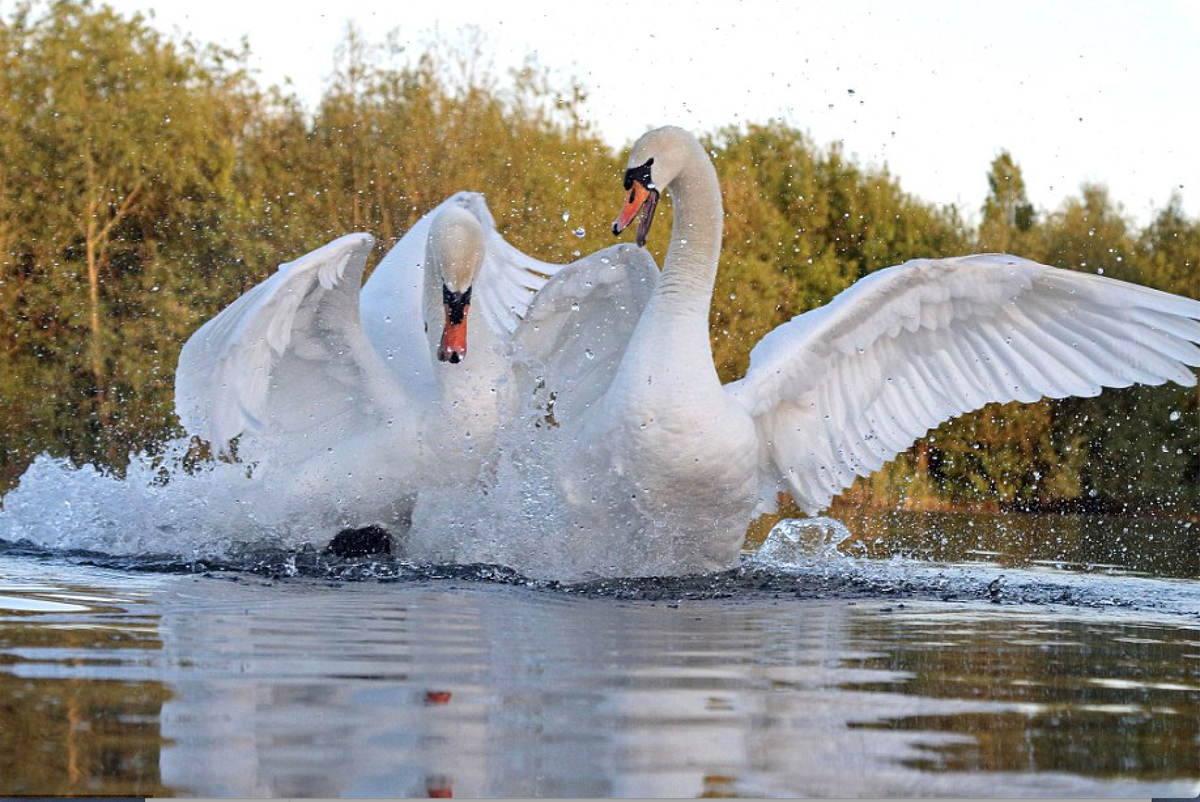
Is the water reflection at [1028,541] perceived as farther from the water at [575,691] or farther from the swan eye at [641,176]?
the swan eye at [641,176]

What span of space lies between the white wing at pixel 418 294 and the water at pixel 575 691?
2428 millimetres

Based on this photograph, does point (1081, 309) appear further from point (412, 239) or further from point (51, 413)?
point (51, 413)

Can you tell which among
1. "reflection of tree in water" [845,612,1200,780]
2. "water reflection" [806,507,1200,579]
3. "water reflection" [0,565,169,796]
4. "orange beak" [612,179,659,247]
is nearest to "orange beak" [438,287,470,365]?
"orange beak" [612,179,659,247]

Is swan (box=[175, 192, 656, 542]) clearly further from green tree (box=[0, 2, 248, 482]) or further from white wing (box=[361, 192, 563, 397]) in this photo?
green tree (box=[0, 2, 248, 482])

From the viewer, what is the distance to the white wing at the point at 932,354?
8.30 m

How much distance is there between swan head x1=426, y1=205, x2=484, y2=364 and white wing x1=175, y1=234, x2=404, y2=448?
14.6 inches

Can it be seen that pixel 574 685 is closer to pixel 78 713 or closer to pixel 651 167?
pixel 78 713

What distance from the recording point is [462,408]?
8883 millimetres

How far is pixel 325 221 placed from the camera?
2402cm

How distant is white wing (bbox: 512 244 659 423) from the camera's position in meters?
8.80

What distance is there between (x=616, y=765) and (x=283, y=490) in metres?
6.02

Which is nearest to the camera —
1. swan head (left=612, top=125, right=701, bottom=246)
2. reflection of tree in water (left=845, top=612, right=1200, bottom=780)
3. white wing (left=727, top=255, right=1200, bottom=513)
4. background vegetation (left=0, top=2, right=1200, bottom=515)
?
reflection of tree in water (left=845, top=612, right=1200, bottom=780)

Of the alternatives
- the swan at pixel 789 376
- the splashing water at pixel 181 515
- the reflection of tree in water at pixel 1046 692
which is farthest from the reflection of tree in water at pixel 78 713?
the splashing water at pixel 181 515

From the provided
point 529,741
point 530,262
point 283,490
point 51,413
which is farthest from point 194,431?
point 51,413
